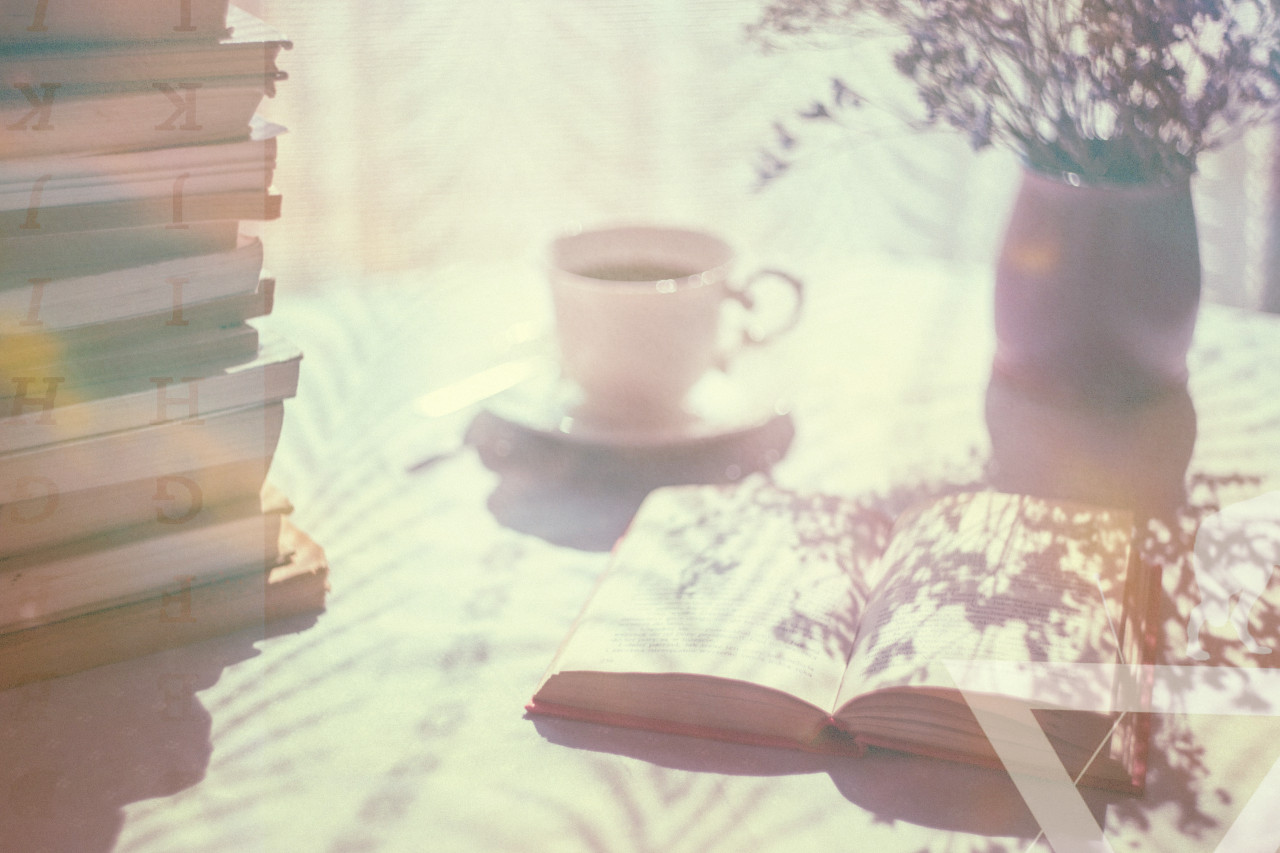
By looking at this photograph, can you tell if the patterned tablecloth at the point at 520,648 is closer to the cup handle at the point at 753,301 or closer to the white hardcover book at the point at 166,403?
the cup handle at the point at 753,301

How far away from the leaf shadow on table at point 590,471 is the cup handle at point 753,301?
82mm

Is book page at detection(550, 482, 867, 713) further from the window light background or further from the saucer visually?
the window light background

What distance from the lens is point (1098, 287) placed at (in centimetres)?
86

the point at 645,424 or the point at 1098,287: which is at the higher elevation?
the point at 1098,287

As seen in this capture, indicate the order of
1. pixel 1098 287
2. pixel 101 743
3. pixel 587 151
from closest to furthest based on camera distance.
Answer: pixel 101 743
pixel 1098 287
pixel 587 151

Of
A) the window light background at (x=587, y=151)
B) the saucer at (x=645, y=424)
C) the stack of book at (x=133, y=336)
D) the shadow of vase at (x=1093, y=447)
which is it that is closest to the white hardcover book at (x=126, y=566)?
the stack of book at (x=133, y=336)

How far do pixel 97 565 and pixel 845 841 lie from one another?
480 mm

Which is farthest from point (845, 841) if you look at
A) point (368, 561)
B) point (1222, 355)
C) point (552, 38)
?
point (552, 38)

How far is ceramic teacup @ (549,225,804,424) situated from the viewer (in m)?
0.88

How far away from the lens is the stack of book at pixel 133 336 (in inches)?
22.6

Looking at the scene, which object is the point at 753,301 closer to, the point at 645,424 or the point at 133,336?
the point at 645,424

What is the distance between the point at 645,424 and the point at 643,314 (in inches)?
4.0

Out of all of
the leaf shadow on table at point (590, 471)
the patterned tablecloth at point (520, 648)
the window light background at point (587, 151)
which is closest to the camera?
the patterned tablecloth at point (520, 648)

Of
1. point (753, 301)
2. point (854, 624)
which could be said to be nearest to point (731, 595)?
point (854, 624)
